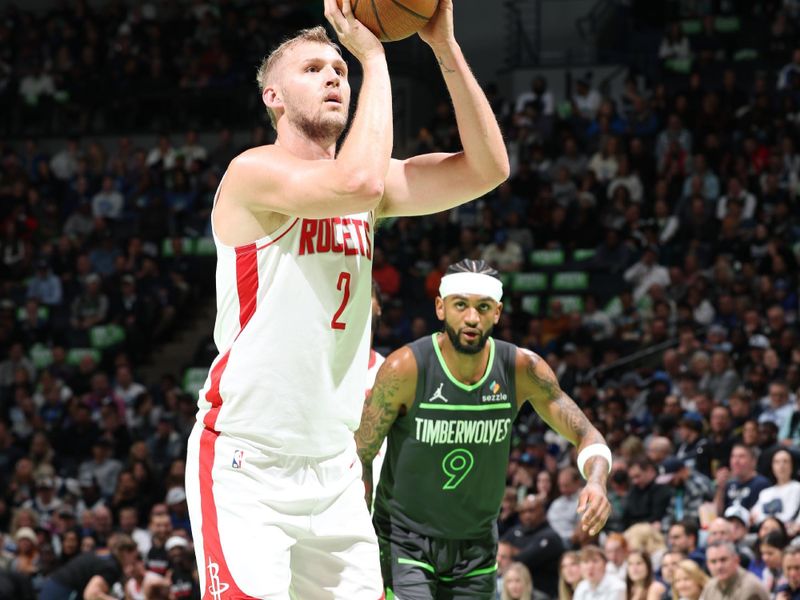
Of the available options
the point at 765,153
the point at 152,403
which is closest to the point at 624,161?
the point at 765,153

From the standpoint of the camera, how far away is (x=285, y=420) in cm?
395

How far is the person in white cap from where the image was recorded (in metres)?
5.98

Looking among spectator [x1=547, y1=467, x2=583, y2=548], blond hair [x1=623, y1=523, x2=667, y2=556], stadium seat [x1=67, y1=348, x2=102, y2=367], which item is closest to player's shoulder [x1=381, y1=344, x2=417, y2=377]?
blond hair [x1=623, y1=523, x2=667, y2=556]

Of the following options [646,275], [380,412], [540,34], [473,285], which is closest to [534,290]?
[646,275]

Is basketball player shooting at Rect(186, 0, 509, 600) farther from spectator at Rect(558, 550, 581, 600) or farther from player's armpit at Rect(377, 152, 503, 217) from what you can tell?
spectator at Rect(558, 550, 581, 600)

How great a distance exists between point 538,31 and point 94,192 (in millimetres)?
7575

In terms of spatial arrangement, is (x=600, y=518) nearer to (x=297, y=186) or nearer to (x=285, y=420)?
(x=285, y=420)

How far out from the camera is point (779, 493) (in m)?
9.98

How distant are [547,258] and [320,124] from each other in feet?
41.2

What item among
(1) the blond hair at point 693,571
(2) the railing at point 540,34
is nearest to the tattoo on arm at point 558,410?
(1) the blond hair at point 693,571

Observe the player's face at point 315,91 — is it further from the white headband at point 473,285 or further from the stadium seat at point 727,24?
the stadium seat at point 727,24

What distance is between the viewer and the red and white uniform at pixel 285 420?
12.9 feet

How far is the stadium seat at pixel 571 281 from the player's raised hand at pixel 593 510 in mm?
11590

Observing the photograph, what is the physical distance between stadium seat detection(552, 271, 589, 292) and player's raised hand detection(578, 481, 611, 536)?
38.0 ft
